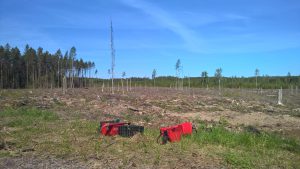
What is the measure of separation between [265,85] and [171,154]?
95.1m

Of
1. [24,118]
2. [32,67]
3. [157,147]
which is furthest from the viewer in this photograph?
[32,67]

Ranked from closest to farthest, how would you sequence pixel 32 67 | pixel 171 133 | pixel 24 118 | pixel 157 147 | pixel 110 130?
pixel 157 147 < pixel 171 133 < pixel 110 130 < pixel 24 118 < pixel 32 67

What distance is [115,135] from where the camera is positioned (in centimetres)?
1045

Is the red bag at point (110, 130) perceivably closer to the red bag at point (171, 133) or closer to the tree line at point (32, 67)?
the red bag at point (171, 133)

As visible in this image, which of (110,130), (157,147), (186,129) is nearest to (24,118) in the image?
(110,130)

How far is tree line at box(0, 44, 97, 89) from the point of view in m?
68.8

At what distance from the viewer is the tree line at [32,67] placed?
6875 cm

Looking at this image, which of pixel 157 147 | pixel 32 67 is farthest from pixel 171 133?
pixel 32 67

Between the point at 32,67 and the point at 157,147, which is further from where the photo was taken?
the point at 32,67

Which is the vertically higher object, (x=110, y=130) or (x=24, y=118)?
(x=110, y=130)

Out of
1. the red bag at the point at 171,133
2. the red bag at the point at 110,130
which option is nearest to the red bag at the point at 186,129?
the red bag at the point at 171,133

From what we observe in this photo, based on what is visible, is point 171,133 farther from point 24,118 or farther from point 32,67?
point 32,67

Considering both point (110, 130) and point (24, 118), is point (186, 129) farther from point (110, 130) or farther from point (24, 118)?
point (24, 118)

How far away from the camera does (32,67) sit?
7200 cm
